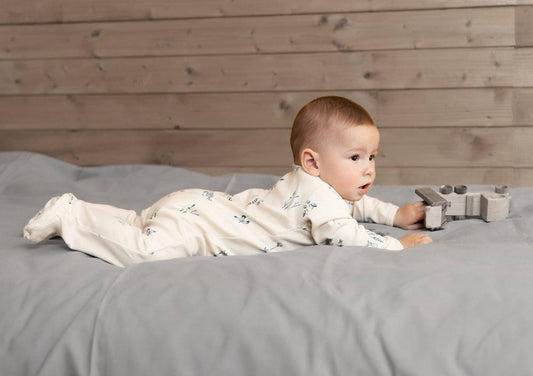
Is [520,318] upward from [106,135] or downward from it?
downward

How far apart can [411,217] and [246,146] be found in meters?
1.00

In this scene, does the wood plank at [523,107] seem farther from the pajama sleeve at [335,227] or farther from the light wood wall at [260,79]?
the pajama sleeve at [335,227]

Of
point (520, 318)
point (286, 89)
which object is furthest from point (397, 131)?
point (520, 318)

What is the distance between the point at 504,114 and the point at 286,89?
74 cm

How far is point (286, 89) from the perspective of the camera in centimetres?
225

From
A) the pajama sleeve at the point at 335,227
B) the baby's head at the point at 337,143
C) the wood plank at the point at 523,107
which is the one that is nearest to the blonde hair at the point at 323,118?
the baby's head at the point at 337,143

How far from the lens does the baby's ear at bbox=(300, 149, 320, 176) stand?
4.23 feet

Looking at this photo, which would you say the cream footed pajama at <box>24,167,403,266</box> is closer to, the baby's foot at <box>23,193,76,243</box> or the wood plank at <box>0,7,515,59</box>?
the baby's foot at <box>23,193,76,243</box>

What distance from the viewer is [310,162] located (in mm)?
1299

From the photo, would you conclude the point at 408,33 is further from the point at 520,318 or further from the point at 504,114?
the point at 520,318

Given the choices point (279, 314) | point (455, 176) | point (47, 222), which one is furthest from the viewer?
point (455, 176)

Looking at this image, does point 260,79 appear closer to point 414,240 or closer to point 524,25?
point 524,25

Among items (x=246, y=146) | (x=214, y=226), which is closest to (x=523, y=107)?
(x=246, y=146)

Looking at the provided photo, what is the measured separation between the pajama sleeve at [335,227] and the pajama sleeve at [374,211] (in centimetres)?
24
